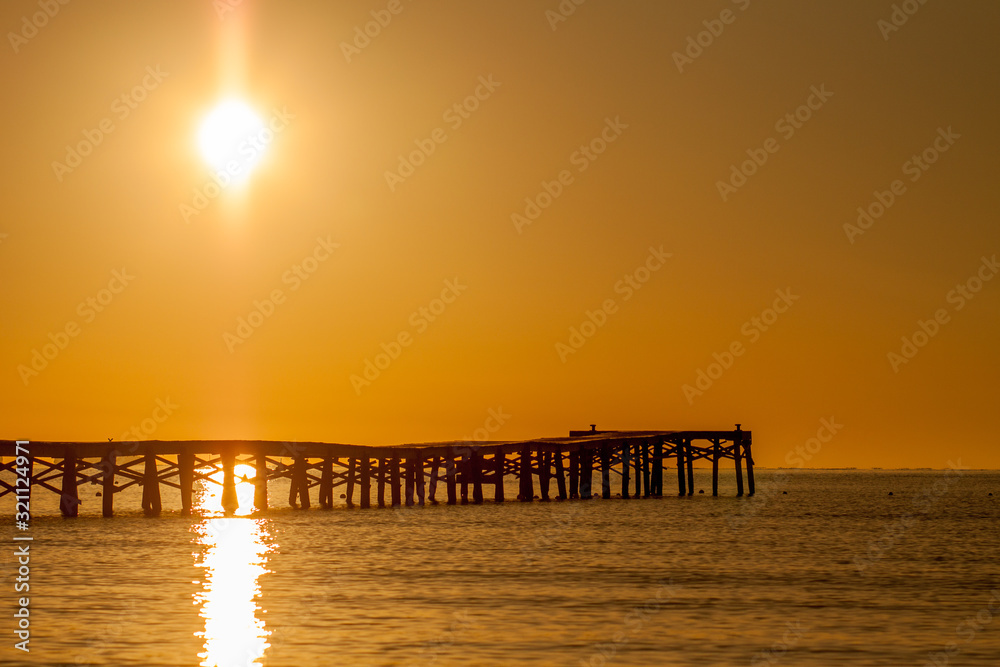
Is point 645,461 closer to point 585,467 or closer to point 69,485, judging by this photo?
point 585,467

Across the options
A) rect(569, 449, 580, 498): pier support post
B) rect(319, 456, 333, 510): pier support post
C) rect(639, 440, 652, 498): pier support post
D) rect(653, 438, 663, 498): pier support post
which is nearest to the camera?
rect(319, 456, 333, 510): pier support post

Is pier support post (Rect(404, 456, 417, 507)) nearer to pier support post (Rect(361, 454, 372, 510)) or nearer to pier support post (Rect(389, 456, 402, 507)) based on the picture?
pier support post (Rect(389, 456, 402, 507))

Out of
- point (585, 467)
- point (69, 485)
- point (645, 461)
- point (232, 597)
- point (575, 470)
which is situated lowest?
point (232, 597)

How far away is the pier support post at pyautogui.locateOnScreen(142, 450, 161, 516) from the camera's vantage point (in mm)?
48984

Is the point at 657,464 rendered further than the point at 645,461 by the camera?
Yes

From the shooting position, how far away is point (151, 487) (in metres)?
50.4

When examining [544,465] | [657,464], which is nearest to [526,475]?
[544,465]

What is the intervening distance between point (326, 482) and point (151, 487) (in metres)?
9.85

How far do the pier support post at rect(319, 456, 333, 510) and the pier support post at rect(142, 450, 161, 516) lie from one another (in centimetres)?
770

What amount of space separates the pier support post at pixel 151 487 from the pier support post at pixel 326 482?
25.3 feet

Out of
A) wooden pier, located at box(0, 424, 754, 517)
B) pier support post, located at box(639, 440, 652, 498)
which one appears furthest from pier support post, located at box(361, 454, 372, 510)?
pier support post, located at box(639, 440, 652, 498)

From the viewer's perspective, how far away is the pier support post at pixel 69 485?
1784 inches

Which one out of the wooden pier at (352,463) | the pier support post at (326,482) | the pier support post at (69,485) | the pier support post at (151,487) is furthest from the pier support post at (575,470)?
the pier support post at (69,485)

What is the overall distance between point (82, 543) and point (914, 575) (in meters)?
23.7
